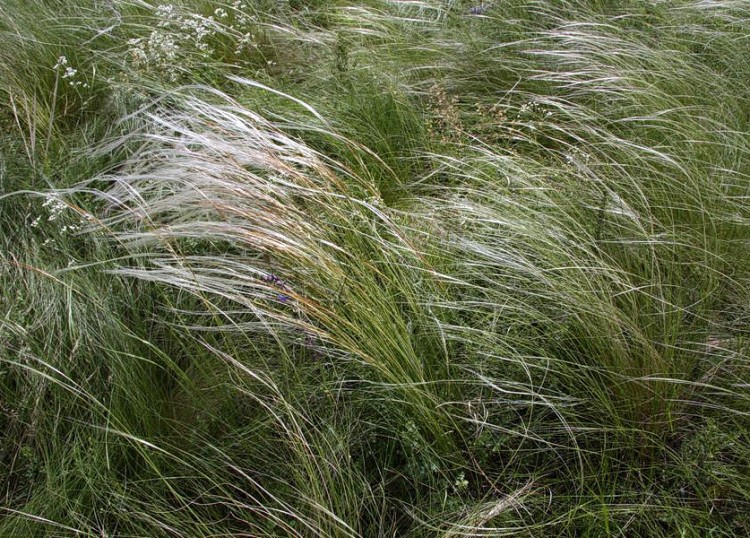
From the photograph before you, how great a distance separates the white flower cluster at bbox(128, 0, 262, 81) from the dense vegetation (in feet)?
1.09

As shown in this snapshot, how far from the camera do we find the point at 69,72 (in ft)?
8.46

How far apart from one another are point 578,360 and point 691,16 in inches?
73.8

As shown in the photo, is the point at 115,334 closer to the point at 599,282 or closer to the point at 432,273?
the point at 432,273

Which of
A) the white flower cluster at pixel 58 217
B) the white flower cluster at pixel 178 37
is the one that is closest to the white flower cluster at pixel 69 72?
the white flower cluster at pixel 178 37

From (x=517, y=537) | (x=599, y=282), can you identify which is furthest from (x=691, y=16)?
(x=517, y=537)

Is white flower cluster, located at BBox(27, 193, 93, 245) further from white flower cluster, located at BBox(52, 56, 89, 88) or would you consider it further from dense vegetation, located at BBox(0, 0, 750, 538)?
white flower cluster, located at BBox(52, 56, 89, 88)

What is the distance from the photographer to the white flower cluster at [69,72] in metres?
2.55

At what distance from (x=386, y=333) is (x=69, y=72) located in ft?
5.39

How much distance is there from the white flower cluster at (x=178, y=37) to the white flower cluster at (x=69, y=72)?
20cm

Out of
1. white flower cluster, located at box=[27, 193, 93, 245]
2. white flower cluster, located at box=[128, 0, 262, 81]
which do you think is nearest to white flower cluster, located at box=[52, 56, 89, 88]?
white flower cluster, located at box=[128, 0, 262, 81]

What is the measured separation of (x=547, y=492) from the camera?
1556 mm

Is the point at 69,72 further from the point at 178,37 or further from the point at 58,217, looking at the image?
the point at 58,217

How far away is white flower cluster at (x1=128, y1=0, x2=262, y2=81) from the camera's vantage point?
2.62 metres

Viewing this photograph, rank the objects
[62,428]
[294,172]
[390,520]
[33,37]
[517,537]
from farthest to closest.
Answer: [33,37] → [294,172] → [62,428] → [390,520] → [517,537]
